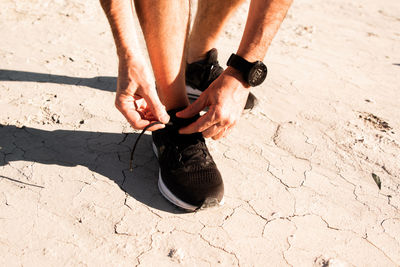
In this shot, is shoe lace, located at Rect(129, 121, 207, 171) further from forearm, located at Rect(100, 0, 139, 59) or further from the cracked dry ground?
forearm, located at Rect(100, 0, 139, 59)

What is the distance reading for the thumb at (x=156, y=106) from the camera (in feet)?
4.35

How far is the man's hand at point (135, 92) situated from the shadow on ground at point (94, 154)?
0.93 feet

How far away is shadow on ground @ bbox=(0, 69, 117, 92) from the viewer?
207 centimetres

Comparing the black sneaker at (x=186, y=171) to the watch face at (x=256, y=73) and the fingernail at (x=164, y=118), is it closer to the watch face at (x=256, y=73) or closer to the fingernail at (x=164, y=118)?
the fingernail at (x=164, y=118)

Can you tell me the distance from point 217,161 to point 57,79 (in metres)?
1.09

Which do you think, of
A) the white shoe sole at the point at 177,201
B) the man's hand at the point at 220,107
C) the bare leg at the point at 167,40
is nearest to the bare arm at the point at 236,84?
the man's hand at the point at 220,107

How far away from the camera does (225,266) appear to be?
4.07 feet

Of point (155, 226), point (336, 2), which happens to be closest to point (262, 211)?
point (155, 226)

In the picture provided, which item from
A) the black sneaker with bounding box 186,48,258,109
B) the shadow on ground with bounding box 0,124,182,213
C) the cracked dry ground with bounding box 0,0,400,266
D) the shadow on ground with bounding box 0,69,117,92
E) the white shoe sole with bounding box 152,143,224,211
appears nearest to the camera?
the cracked dry ground with bounding box 0,0,400,266

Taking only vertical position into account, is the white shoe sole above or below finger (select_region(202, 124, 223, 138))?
below

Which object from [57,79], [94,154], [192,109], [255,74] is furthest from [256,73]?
[57,79]

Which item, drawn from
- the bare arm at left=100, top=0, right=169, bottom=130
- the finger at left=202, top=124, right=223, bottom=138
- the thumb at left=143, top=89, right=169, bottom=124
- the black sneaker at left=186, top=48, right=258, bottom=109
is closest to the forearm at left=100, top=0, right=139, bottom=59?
the bare arm at left=100, top=0, right=169, bottom=130

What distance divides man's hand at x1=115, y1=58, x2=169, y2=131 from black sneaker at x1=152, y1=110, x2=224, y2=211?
143 millimetres

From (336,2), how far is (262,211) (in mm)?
3197
